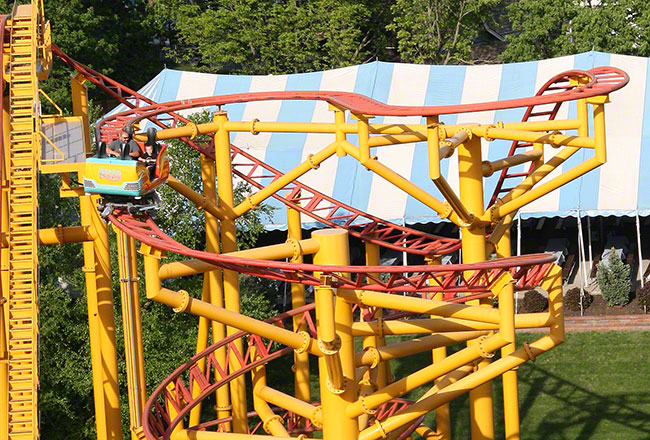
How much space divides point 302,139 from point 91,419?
10633mm

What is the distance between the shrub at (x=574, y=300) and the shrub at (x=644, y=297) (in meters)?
1.09

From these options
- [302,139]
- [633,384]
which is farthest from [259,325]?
[302,139]

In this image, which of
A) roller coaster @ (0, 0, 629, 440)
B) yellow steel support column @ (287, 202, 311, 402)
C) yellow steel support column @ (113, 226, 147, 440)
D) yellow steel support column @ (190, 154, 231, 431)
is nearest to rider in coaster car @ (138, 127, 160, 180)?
roller coaster @ (0, 0, 629, 440)

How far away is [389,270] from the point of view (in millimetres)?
10445

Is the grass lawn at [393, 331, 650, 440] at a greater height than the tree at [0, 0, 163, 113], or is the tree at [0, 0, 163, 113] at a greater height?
the tree at [0, 0, 163, 113]

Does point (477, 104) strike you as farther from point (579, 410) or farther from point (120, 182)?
point (579, 410)

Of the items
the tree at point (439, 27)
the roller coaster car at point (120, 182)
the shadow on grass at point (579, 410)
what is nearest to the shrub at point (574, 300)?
the shadow on grass at point (579, 410)

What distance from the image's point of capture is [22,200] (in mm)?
12633

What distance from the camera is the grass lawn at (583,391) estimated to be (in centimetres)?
1866

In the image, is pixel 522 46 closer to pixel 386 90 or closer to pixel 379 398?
pixel 386 90

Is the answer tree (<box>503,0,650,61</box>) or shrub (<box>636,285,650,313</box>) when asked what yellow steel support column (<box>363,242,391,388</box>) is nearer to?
shrub (<box>636,285,650,313</box>)

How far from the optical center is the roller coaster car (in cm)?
1209

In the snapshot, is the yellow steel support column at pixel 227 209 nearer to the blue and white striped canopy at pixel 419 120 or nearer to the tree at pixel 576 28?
the blue and white striped canopy at pixel 419 120

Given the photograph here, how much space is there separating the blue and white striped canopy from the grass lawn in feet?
9.87
